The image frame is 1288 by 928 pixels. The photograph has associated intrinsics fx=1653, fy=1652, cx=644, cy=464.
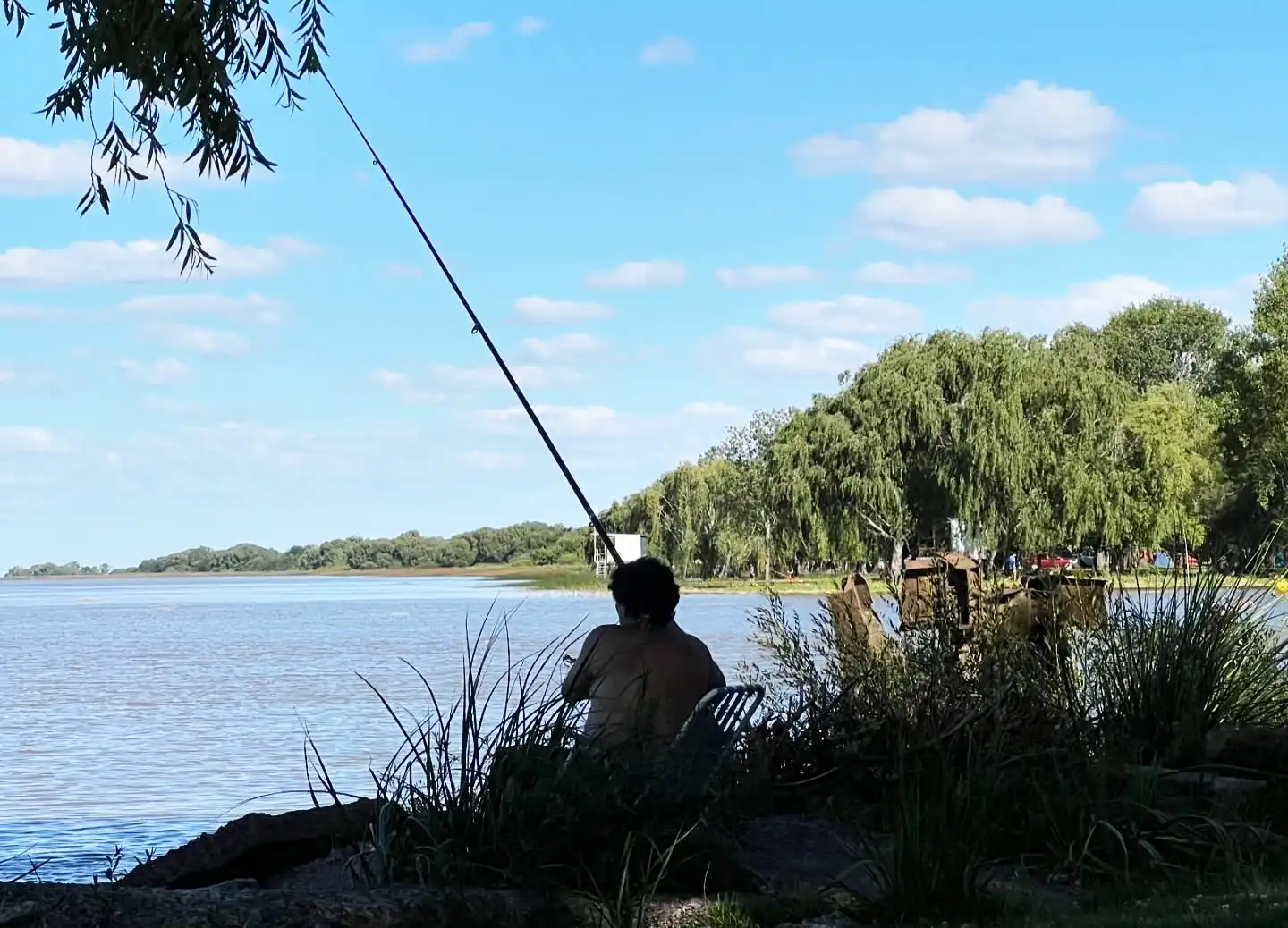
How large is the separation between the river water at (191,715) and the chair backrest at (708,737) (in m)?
0.69

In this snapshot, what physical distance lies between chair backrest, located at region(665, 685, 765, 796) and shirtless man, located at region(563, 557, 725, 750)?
0.36 ft

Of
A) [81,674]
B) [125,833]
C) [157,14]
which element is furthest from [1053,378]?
[157,14]

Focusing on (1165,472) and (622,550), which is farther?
(622,550)

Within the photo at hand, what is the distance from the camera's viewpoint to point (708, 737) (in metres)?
4.94

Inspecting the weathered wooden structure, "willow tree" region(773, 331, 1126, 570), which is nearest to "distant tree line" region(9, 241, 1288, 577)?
"willow tree" region(773, 331, 1126, 570)

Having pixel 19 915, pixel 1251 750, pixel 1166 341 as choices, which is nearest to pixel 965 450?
pixel 1251 750

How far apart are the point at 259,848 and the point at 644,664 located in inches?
52.5

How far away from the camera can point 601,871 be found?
14.6 ft

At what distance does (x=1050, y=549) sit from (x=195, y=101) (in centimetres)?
3359

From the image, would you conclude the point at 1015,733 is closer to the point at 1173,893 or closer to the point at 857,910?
the point at 1173,893

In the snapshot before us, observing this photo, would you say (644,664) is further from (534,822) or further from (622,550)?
(622,550)

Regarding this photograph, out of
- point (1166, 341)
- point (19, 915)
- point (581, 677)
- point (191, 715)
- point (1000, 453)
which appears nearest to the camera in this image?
point (19, 915)

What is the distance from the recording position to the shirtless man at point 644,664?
5.14 metres

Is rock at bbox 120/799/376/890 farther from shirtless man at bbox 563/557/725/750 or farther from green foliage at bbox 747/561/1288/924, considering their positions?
green foliage at bbox 747/561/1288/924
